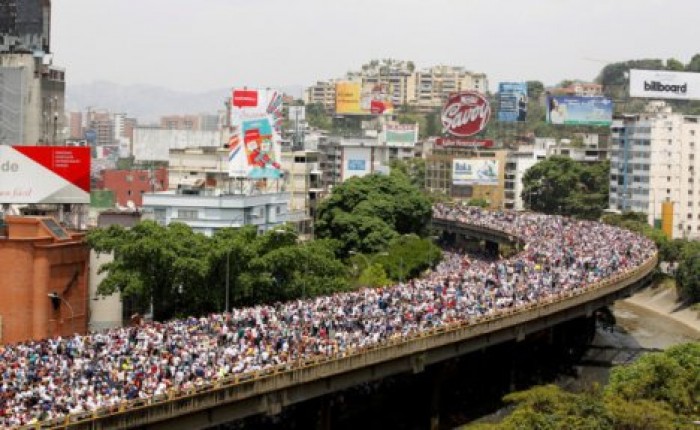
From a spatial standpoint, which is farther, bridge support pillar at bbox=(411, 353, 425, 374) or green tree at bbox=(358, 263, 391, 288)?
green tree at bbox=(358, 263, 391, 288)

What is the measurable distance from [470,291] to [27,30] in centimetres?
5959

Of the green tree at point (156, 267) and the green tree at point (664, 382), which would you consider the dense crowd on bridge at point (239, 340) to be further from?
the green tree at point (664, 382)

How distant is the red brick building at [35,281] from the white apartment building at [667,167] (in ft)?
330

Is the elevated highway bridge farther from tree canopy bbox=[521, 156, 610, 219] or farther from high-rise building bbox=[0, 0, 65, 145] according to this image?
tree canopy bbox=[521, 156, 610, 219]

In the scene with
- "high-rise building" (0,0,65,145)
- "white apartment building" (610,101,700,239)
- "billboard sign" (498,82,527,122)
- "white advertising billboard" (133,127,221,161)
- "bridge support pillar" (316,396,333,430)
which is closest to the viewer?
"bridge support pillar" (316,396,333,430)

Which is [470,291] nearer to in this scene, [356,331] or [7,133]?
[356,331]

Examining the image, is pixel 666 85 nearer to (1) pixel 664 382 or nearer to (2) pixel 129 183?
(2) pixel 129 183

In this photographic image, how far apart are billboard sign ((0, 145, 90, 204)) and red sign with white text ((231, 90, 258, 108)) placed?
38.0 meters

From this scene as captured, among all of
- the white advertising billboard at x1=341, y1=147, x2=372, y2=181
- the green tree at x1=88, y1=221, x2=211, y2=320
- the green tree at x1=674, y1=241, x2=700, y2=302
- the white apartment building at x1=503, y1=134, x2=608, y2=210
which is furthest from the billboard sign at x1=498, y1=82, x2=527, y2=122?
the green tree at x1=88, y1=221, x2=211, y2=320

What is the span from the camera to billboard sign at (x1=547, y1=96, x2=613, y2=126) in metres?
173

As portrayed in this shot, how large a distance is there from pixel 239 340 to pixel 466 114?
130 m

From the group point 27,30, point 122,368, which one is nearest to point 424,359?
point 122,368

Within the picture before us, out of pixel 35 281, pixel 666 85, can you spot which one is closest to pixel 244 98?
pixel 35 281

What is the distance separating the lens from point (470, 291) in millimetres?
65812
